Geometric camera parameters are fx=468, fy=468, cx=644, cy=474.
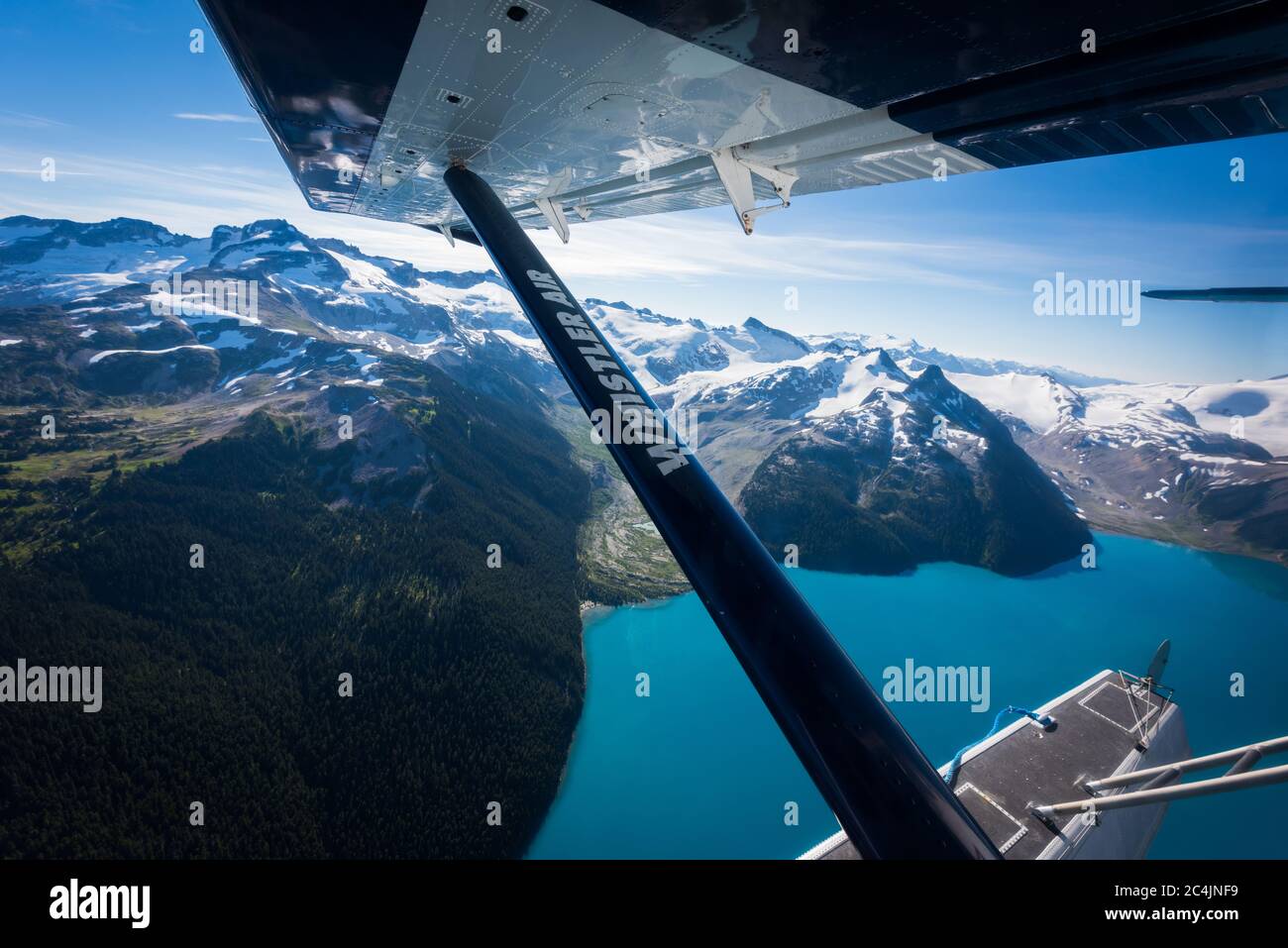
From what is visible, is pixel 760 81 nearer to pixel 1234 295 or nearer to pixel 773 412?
pixel 1234 295

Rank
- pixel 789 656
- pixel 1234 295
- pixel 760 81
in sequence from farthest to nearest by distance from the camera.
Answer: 1. pixel 1234 295
2. pixel 760 81
3. pixel 789 656

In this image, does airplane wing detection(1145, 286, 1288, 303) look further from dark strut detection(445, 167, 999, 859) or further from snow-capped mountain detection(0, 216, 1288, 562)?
snow-capped mountain detection(0, 216, 1288, 562)

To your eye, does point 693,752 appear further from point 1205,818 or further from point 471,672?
point 1205,818

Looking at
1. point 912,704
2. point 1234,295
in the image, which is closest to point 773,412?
point 912,704

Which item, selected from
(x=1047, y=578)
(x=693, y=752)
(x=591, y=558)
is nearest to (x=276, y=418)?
(x=591, y=558)

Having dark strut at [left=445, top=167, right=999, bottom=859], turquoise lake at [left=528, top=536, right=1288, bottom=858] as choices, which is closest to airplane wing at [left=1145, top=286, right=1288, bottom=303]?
dark strut at [left=445, top=167, right=999, bottom=859]

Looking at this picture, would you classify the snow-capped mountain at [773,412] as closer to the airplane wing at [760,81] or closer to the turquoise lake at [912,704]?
the turquoise lake at [912,704]
